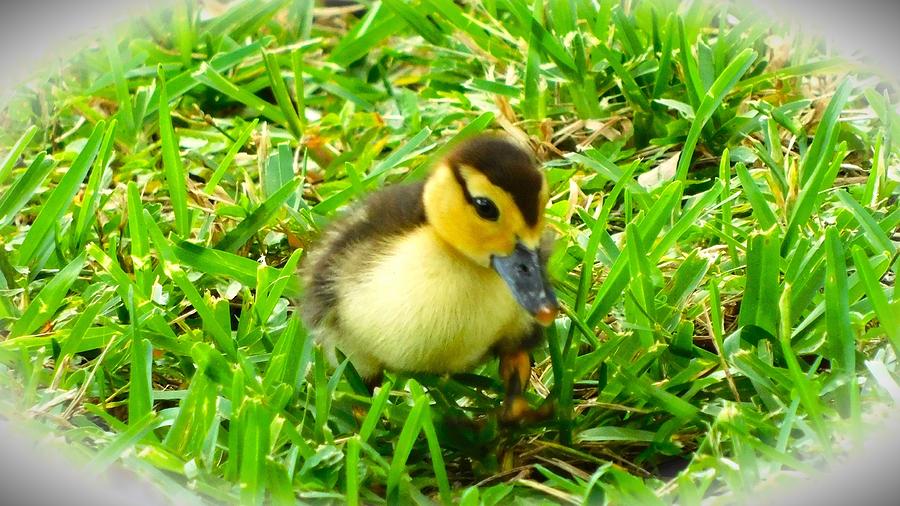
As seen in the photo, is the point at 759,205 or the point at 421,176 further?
the point at 759,205

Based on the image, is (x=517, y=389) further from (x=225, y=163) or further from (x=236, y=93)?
(x=236, y=93)

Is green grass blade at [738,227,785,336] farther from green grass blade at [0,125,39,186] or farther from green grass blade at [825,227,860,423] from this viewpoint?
green grass blade at [0,125,39,186]

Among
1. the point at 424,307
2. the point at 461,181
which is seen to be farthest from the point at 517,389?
the point at 461,181

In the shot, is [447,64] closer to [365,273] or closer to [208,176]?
[208,176]

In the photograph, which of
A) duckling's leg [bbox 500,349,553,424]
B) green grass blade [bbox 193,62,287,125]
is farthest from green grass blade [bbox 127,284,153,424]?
green grass blade [bbox 193,62,287,125]

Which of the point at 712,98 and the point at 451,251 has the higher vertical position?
the point at 712,98

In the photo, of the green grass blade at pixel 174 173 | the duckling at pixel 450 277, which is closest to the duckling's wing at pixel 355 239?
the duckling at pixel 450 277

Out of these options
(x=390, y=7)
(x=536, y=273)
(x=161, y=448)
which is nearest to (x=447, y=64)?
(x=390, y=7)

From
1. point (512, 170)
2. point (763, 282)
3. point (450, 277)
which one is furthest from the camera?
point (763, 282)
